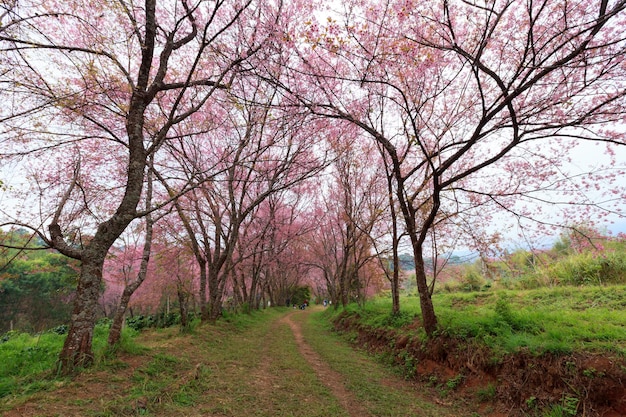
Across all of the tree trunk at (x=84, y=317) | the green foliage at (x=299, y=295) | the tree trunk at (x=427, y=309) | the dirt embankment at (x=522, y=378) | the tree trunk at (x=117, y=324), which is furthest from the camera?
the green foliage at (x=299, y=295)

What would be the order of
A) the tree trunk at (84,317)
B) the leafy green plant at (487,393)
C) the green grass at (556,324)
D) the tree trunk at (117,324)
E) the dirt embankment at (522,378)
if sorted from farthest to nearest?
the tree trunk at (117,324) < the tree trunk at (84,317) < the leafy green plant at (487,393) < the green grass at (556,324) < the dirt embankment at (522,378)

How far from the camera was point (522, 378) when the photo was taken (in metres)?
3.72

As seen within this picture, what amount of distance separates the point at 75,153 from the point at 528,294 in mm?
13049

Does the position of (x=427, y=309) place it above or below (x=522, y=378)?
above

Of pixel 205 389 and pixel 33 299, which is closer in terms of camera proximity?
pixel 205 389

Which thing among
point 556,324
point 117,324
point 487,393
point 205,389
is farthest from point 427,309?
point 117,324

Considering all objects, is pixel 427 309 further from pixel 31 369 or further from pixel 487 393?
pixel 31 369

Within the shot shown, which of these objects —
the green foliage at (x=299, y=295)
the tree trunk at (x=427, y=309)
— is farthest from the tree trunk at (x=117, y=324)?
the green foliage at (x=299, y=295)

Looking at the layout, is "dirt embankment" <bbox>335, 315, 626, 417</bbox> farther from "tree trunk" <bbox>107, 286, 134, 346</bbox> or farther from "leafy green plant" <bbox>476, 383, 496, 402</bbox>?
"tree trunk" <bbox>107, 286, 134, 346</bbox>

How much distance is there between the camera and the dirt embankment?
305 centimetres

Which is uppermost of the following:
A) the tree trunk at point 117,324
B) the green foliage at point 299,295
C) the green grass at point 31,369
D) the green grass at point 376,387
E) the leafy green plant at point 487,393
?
the tree trunk at point 117,324

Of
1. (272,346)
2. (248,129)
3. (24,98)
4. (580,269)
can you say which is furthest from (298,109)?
(580,269)

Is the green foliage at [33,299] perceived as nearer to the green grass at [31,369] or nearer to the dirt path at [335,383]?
the green grass at [31,369]

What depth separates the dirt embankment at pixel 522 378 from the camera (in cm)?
305
